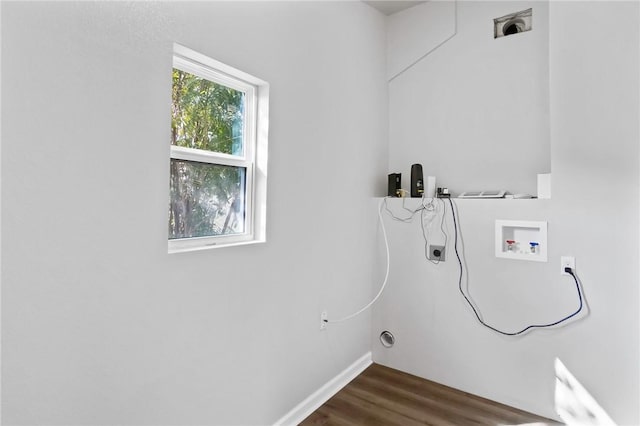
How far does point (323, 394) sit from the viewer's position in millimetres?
2402

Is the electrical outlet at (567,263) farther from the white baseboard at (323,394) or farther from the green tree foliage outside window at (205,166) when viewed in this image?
the green tree foliage outside window at (205,166)

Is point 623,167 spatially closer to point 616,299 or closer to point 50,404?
point 616,299

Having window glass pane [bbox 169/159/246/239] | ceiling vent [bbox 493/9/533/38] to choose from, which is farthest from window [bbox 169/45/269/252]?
ceiling vent [bbox 493/9/533/38]

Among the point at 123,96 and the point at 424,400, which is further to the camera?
the point at 424,400

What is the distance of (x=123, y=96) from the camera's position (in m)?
1.31

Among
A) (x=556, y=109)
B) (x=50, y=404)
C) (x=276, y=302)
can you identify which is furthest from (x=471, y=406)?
(x=50, y=404)

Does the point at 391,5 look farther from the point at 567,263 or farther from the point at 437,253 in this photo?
the point at 567,263

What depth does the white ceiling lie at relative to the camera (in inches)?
116

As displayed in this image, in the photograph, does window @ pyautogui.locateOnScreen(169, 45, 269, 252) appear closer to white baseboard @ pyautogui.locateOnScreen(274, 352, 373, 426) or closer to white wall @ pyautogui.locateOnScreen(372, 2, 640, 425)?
white baseboard @ pyautogui.locateOnScreen(274, 352, 373, 426)

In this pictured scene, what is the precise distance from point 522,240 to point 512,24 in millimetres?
1675

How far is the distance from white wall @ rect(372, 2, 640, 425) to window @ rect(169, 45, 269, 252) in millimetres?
1549

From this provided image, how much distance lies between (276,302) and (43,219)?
1205mm

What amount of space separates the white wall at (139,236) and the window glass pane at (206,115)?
0.16 meters

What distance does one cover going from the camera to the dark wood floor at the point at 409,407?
86.2 inches
